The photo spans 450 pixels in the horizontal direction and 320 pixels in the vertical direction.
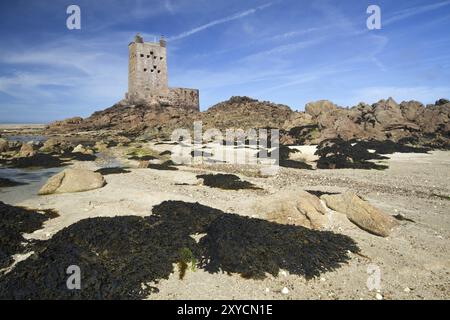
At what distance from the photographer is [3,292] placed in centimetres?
562

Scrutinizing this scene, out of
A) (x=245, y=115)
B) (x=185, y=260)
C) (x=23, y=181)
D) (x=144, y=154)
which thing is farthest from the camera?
(x=245, y=115)

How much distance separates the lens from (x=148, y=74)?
74.1 meters

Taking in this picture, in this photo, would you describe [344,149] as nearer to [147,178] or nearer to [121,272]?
[147,178]

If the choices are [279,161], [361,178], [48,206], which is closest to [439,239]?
[361,178]

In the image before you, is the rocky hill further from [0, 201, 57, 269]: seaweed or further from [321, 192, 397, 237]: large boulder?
[0, 201, 57, 269]: seaweed

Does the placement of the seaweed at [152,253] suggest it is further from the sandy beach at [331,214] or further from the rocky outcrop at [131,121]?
the rocky outcrop at [131,121]

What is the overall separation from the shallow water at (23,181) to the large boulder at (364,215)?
10883 millimetres

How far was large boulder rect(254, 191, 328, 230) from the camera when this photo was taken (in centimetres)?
913

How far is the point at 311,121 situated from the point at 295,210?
33.8 meters

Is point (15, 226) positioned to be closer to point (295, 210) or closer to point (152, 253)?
point (152, 253)

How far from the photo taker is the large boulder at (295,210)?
30.0ft

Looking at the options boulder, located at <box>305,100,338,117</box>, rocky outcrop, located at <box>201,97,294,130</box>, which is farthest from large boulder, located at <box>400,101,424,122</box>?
rocky outcrop, located at <box>201,97,294,130</box>

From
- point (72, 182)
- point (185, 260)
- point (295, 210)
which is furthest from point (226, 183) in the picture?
point (185, 260)
